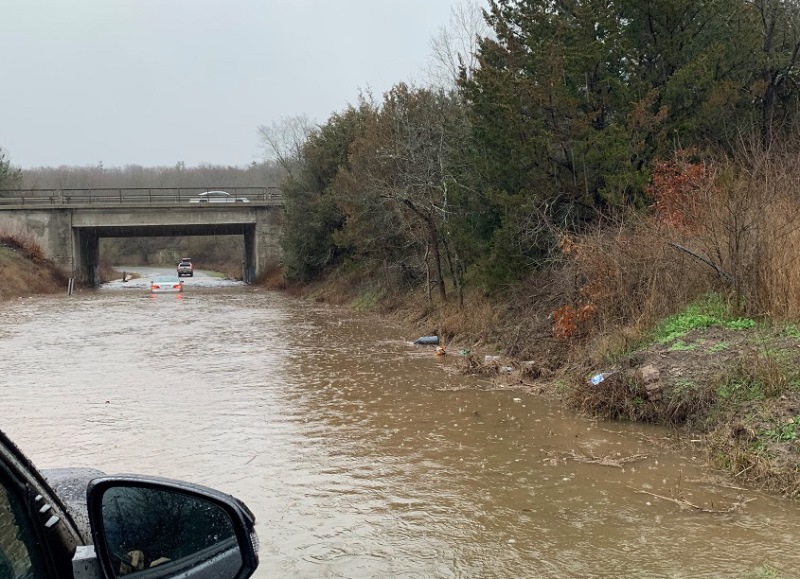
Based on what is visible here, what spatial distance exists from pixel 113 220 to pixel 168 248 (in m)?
60.3

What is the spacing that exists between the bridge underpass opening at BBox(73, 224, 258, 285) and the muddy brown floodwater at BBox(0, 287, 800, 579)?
34.7 metres

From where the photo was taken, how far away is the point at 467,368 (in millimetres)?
13266

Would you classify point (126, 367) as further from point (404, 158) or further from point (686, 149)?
point (686, 149)

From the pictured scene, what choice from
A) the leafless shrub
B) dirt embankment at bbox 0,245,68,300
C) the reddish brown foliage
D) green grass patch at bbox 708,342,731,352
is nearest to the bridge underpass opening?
the leafless shrub

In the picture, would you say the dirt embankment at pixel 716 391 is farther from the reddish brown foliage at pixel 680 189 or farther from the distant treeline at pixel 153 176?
the distant treeline at pixel 153 176

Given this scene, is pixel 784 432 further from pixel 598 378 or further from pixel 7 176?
pixel 7 176

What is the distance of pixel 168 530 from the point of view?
74.4 inches

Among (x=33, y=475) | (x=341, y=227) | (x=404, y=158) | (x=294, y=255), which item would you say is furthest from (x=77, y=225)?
(x=33, y=475)

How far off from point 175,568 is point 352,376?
1165 cm

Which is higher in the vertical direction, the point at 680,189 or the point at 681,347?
the point at 680,189

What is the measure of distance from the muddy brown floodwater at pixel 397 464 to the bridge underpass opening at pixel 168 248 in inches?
1365

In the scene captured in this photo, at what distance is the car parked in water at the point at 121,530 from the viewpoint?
5.42 ft

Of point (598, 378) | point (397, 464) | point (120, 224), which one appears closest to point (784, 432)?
point (598, 378)

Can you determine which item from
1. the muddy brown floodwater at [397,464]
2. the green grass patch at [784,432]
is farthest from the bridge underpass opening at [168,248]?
the green grass patch at [784,432]
